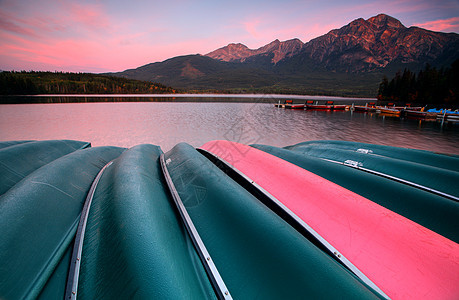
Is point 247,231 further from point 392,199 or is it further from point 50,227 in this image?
point 392,199

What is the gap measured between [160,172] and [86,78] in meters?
122

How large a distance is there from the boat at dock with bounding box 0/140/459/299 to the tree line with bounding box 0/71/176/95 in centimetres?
8709

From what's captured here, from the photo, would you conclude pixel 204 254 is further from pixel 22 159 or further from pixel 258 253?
pixel 22 159

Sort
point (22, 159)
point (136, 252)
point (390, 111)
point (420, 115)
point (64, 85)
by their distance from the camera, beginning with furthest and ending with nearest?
point (64, 85), point (390, 111), point (420, 115), point (22, 159), point (136, 252)

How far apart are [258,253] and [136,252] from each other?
917mm

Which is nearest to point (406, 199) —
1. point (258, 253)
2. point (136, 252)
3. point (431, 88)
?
point (258, 253)

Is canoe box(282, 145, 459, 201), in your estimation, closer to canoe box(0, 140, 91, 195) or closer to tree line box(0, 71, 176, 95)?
canoe box(0, 140, 91, 195)

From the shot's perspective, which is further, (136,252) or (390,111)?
(390,111)

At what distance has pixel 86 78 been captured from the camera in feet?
320

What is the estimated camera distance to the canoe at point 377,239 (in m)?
1.41

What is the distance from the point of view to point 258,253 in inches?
62.1

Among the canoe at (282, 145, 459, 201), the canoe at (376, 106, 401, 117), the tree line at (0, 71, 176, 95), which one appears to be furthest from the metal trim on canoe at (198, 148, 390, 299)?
the tree line at (0, 71, 176, 95)

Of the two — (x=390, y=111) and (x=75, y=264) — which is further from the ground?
(x=390, y=111)

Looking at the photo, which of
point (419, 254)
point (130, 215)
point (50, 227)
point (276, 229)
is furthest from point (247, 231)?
point (50, 227)
